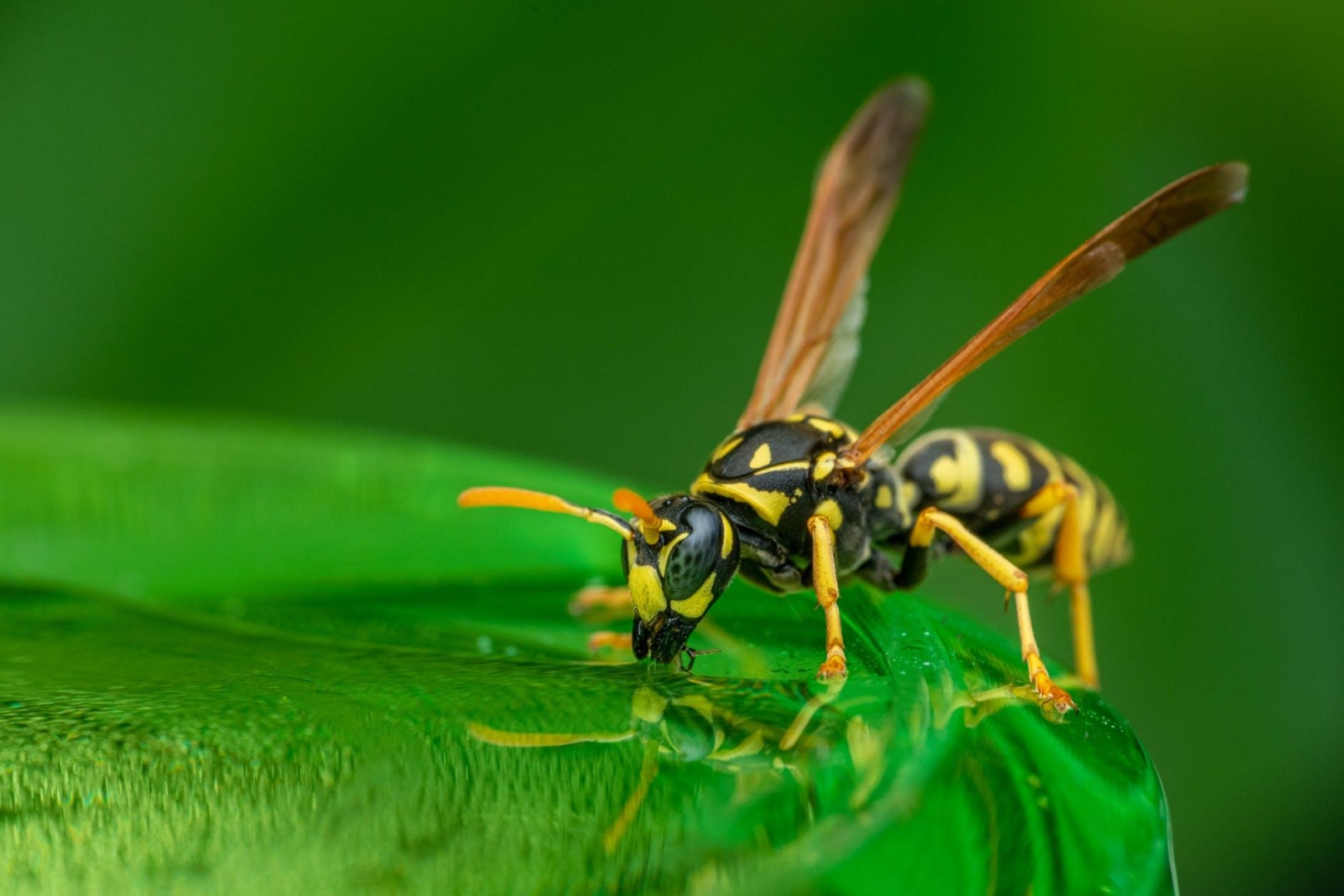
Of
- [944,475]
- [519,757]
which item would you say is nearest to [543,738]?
[519,757]

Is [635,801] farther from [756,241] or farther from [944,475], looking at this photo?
[756,241]

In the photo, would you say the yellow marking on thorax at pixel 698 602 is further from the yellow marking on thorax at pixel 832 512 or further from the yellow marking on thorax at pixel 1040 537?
the yellow marking on thorax at pixel 1040 537

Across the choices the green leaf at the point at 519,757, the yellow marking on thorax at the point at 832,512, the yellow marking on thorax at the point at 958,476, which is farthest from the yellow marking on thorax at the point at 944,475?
the green leaf at the point at 519,757

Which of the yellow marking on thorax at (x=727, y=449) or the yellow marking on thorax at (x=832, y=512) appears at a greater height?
the yellow marking on thorax at (x=727, y=449)

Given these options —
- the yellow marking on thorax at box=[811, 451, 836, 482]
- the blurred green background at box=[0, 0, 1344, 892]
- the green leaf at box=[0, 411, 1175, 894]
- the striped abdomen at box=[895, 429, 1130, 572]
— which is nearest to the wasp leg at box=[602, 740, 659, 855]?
the green leaf at box=[0, 411, 1175, 894]

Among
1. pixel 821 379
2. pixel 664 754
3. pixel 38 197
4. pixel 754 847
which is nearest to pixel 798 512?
pixel 821 379

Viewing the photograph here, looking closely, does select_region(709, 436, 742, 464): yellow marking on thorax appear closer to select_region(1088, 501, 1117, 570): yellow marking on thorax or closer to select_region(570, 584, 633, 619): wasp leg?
select_region(570, 584, 633, 619): wasp leg
